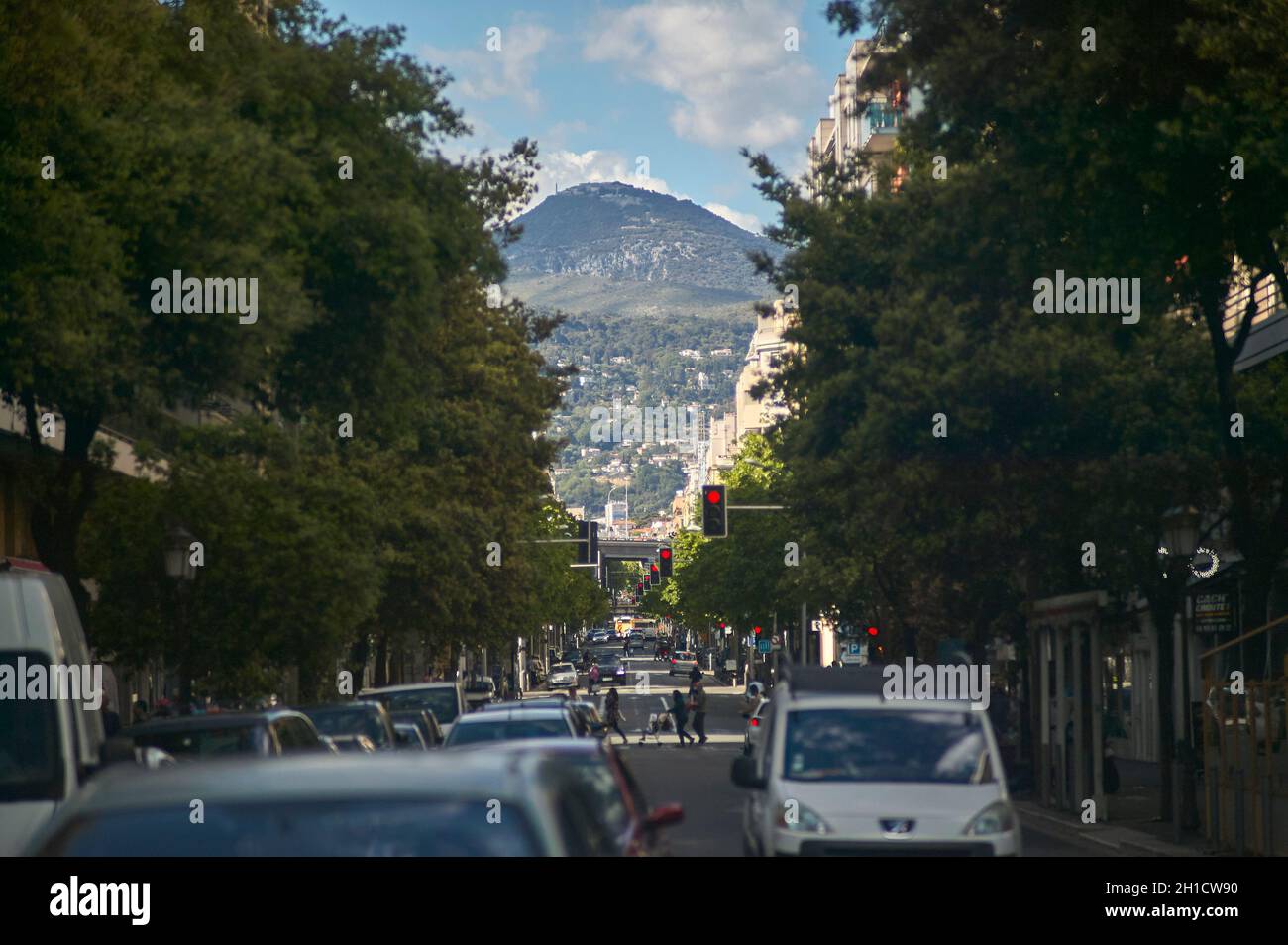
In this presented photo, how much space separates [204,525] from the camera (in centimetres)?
2980

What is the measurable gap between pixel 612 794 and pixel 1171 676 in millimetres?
17649

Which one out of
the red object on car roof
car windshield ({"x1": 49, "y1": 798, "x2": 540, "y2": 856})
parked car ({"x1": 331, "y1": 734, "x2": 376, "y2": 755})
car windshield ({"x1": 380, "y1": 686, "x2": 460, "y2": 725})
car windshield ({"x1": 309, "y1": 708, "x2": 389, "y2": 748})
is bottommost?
car windshield ({"x1": 380, "y1": 686, "x2": 460, "y2": 725})

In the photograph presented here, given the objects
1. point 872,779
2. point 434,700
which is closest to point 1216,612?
point 434,700

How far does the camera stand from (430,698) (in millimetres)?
36344

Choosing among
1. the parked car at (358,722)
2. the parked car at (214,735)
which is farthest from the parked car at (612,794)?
the parked car at (358,722)

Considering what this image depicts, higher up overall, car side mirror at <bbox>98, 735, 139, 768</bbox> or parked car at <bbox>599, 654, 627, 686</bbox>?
car side mirror at <bbox>98, 735, 139, 768</bbox>

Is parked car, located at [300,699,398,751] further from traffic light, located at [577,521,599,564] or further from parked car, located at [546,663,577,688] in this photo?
parked car, located at [546,663,577,688]

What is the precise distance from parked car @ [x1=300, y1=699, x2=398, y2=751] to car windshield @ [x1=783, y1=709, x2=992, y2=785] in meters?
10.7

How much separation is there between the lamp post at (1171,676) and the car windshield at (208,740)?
39.7 ft

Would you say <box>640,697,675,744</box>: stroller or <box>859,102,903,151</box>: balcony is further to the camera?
<box>640,697,675,744</box>: stroller

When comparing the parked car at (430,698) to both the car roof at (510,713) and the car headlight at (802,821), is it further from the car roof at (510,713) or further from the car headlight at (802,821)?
the car headlight at (802,821)

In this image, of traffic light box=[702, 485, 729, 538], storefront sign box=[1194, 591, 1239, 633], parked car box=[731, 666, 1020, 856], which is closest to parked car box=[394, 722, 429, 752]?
parked car box=[731, 666, 1020, 856]

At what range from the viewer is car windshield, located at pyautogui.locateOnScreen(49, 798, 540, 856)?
6.00 metres
